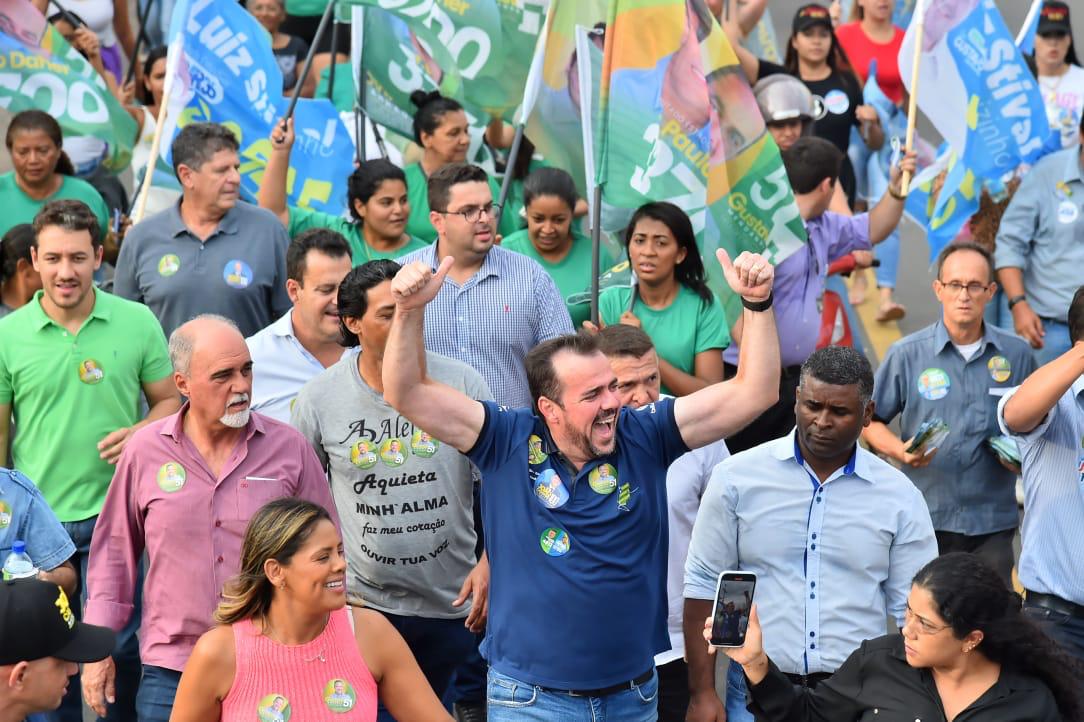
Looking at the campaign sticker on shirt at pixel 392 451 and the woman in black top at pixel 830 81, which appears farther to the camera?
the woman in black top at pixel 830 81

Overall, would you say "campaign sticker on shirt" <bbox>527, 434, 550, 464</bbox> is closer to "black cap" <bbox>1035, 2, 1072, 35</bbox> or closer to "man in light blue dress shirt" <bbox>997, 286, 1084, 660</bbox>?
"man in light blue dress shirt" <bbox>997, 286, 1084, 660</bbox>

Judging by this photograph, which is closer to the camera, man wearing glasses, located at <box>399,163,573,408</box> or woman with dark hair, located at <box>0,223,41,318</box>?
man wearing glasses, located at <box>399,163,573,408</box>

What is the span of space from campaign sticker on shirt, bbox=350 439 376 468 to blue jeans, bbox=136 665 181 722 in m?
0.98

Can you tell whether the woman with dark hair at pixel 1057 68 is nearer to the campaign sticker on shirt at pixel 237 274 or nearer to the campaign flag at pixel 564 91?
the campaign flag at pixel 564 91

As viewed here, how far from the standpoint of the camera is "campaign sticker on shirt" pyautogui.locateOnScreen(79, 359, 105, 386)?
267 inches

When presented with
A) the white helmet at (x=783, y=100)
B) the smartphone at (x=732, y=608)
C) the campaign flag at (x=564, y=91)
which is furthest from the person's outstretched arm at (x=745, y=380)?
the white helmet at (x=783, y=100)

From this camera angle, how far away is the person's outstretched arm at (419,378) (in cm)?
502

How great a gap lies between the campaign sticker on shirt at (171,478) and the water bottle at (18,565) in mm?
490

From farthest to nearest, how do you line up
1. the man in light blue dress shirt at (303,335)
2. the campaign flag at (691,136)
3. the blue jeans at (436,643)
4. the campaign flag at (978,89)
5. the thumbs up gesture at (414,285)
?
the campaign flag at (978,89) → the campaign flag at (691,136) → the man in light blue dress shirt at (303,335) → the blue jeans at (436,643) → the thumbs up gesture at (414,285)

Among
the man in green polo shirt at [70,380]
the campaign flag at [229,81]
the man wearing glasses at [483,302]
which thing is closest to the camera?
the man in green polo shirt at [70,380]

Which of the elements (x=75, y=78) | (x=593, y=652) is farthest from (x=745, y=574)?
(x=75, y=78)

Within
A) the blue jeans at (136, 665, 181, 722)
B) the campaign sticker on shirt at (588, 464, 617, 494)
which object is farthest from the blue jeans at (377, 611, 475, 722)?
the campaign sticker on shirt at (588, 464, 617, 494)

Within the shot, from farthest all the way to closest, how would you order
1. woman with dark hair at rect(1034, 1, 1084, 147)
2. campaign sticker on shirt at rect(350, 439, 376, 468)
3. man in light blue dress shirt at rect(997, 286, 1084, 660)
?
1. woman with dark hair at rect(1034, 1, 1084, 147)
2. man in light blue dress shirt at rect(997, 286, 1084, 660)
3. campaign sticker on shirt at rect(350, 439, 376, 468)

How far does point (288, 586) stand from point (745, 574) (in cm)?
131
